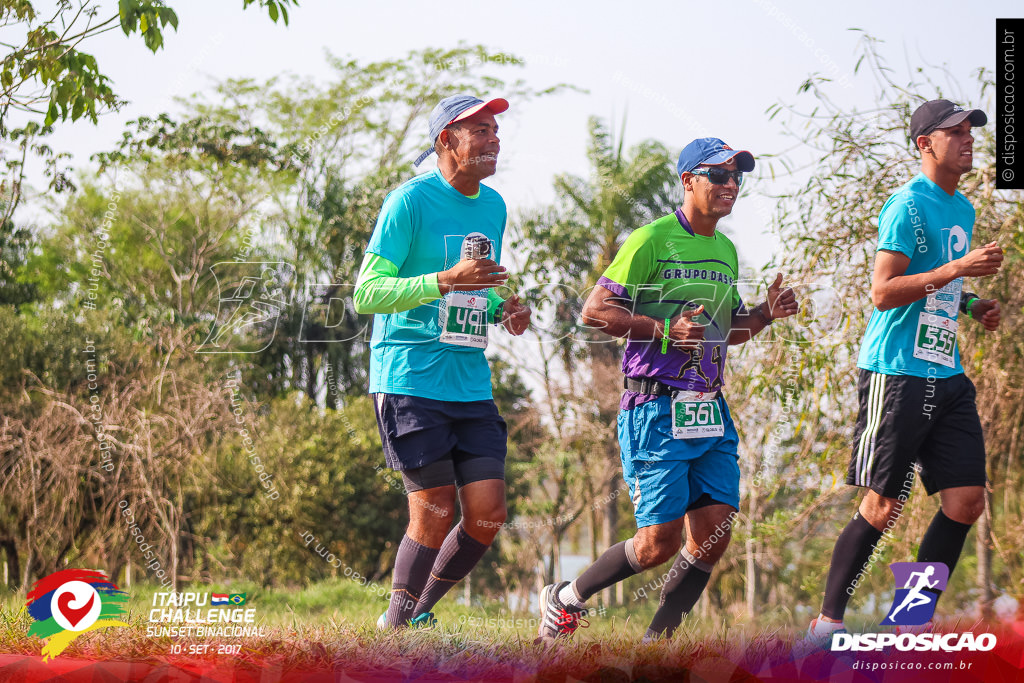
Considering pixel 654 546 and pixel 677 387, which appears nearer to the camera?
pixel 654 546

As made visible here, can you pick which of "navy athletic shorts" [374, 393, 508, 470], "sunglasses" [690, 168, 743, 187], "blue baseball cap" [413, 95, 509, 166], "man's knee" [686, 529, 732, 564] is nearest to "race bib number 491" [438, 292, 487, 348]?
"navy athletic shorts" [374, 393, 508, 470]

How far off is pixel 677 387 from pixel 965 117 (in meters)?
1.60

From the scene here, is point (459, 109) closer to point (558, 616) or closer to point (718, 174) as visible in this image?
point (718, 174)

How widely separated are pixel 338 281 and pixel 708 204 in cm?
943

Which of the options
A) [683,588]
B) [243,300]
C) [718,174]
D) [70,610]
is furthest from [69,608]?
[243,300]

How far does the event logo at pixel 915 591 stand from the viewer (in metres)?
3.49

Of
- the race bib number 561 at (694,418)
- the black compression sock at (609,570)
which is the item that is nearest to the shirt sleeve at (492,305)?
the race bib number 561 at (694,418)

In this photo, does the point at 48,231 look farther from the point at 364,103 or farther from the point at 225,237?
the point at 364,103

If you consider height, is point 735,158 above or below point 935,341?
above

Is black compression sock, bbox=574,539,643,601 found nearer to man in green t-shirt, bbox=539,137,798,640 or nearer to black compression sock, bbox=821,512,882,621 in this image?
man in green t-shirt, bbox=539,137,798,640

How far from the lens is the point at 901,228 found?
3.64 m

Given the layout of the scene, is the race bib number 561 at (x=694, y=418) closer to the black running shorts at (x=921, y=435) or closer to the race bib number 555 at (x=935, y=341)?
the black running shorts at (x=921, y=435)

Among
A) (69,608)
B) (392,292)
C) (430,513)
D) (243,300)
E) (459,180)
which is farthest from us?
(243,300)

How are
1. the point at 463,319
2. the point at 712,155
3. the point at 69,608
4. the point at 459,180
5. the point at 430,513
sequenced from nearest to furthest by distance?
the point at 69,608, the point at 430,513, the point at 463,319, the point at 459,180, the point at 712,155
